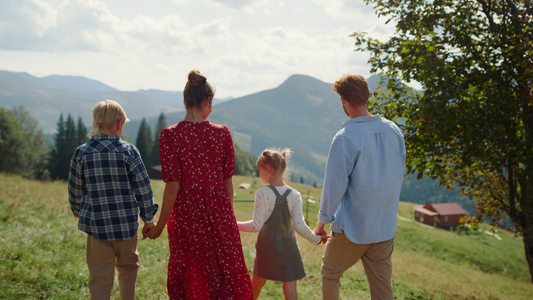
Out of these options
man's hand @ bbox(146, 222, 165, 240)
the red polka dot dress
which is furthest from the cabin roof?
man's hand @ bbox(146, 222, 165, 240)

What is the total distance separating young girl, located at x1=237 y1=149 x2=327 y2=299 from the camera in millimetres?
4863

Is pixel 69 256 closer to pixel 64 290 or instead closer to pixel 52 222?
pixel 64 290

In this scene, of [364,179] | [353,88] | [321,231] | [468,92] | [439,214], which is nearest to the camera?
[364,179]

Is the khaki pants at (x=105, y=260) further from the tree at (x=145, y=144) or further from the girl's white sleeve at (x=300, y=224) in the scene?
the tree at (x=145, y=144)

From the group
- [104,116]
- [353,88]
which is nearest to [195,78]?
[104,116]

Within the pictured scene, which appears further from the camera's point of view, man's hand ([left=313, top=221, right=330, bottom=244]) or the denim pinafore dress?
the denim pinafore dress

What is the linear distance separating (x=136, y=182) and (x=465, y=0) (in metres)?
8.80

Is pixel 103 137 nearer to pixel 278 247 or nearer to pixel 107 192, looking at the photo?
pixel 107 192

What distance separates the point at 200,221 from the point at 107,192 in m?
1.09

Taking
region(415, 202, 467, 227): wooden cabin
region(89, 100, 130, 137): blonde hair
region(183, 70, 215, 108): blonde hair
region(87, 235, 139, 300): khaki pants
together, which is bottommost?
region(415, 202, 467, 227): wooden cabin

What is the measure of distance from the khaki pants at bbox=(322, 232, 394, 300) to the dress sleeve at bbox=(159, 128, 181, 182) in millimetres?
1846

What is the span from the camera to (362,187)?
13.6 ft

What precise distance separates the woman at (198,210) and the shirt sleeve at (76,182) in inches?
36.6

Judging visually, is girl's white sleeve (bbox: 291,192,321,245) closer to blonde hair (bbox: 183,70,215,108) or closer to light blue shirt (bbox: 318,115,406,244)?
light blue shirt (bbox: 318,115,406,244)
